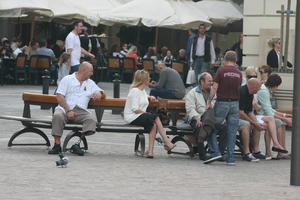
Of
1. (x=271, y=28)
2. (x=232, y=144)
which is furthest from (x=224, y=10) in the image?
(x=232, y=144)

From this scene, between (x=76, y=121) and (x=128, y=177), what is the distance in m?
2.88

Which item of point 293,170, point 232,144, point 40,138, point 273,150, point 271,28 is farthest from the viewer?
point 271,28

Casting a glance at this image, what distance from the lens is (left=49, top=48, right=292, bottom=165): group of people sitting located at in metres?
15.4

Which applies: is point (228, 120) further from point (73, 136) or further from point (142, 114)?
point (73, 136)

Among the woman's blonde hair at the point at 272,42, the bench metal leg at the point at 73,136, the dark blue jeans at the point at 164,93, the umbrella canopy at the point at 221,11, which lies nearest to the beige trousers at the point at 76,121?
the bench metal leg at the point at 73,136

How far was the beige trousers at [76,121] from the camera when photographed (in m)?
15.4

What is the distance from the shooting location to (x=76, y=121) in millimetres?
15617

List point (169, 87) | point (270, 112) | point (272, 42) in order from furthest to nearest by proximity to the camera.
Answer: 1. point (272, 42)
2. point (169, 87)
3. point (270, 112)

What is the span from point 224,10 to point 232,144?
2499 cm

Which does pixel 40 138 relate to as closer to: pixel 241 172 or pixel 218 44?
pixel 241 172

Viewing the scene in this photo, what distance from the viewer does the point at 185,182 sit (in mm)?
12664

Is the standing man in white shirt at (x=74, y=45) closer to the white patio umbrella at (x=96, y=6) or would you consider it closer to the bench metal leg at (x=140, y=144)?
the bench metal leg at (x=140, y=144)

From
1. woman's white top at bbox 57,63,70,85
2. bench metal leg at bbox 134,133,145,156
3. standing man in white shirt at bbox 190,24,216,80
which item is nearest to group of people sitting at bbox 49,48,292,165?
bench metal leg at bbox 134,133,145,156

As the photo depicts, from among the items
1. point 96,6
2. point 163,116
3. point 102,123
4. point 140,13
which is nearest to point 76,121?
point 102,123
